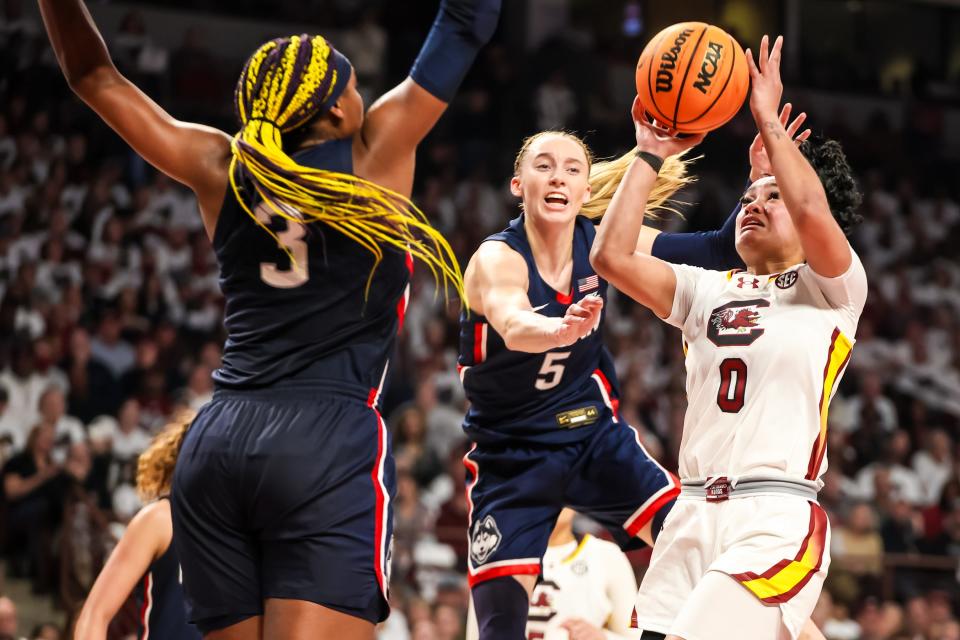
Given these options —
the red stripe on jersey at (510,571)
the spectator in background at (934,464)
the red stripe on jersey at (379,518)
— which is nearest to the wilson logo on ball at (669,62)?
the red stripe on jersey at (379,518)

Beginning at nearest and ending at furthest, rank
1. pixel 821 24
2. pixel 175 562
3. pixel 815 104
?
pixel 175 562
pixel 815 104
pixel 821 24

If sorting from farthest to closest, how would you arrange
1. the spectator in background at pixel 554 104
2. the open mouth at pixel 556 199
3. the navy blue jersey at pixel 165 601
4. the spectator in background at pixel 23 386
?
the spectator in background at pixel 554 104 < the spectator in background at pixel 23 386 < the open mouth at pixel 556 199 < the navy blue jersey at pixel 165 601

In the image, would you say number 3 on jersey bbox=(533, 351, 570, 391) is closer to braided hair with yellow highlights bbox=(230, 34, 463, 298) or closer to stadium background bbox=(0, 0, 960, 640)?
braided hair with yellow highlights bbox=(230, 34, 463, 298)

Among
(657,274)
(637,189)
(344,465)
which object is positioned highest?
(637,189)

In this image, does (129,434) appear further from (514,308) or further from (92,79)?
(92,79)

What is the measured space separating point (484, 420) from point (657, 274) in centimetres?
115

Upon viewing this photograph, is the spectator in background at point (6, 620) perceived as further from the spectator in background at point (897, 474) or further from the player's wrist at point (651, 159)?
the spectator in background at point (897, 474)

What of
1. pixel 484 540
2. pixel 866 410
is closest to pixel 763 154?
pixel 484 540

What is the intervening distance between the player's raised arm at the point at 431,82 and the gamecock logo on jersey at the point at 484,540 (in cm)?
202

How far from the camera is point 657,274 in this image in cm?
378

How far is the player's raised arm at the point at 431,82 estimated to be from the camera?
112 inches

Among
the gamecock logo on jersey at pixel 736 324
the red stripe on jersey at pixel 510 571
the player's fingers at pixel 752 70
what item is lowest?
the red stripe on jersey at pixel 510 571

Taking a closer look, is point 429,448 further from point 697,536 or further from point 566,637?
point 697,536

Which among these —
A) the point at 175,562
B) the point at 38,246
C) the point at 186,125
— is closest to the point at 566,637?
the point at 175,562
